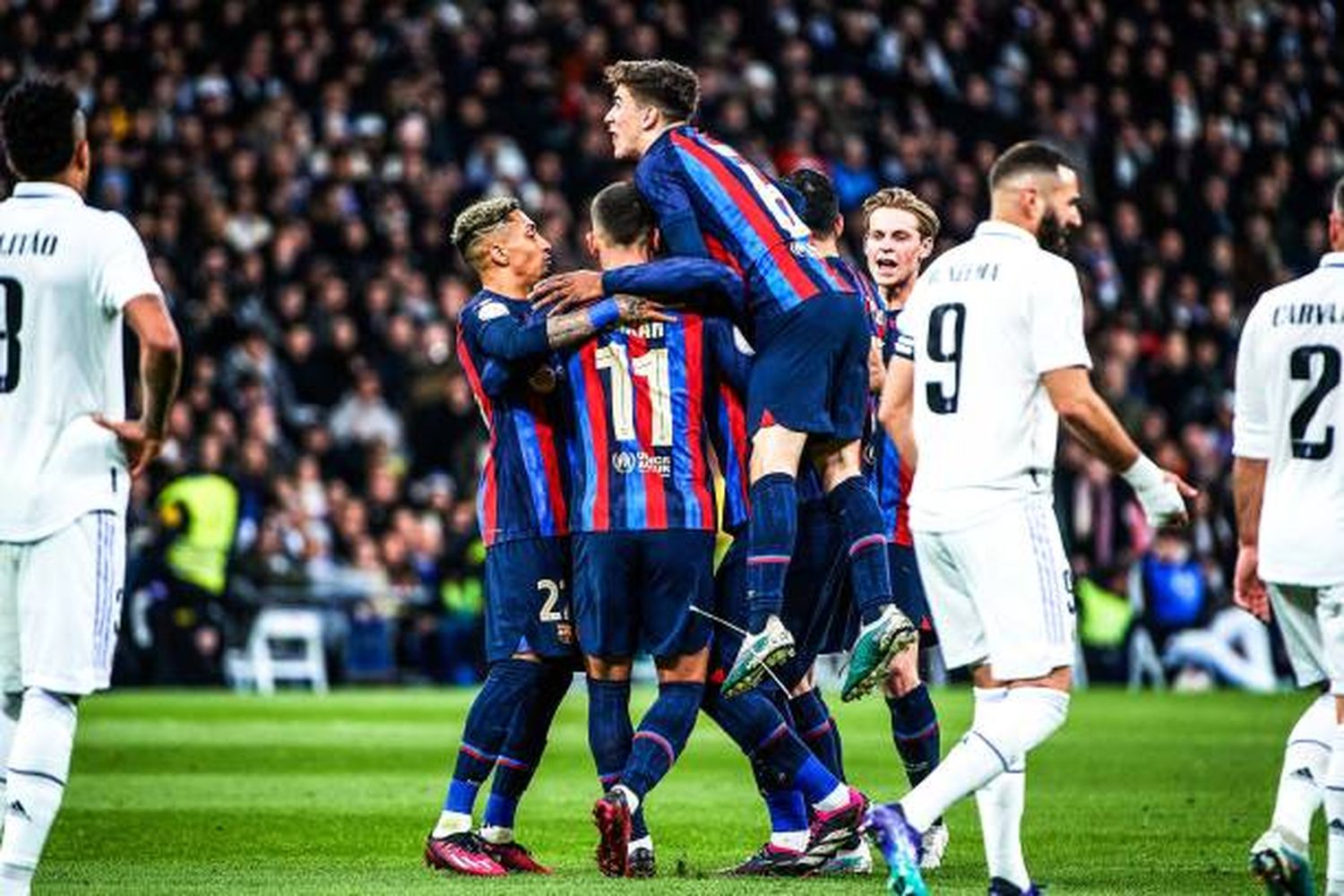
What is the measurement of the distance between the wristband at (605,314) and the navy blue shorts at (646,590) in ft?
2.44

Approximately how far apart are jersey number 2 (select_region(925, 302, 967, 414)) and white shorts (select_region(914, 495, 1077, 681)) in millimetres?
383

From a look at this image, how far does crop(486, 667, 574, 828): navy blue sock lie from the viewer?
9375 mm

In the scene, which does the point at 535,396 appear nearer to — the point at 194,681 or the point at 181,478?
the point at 181,478

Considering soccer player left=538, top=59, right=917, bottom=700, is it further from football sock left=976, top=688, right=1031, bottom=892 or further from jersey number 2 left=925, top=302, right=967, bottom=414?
jersey number 2 left=925, top=302, right=967, bottom=414

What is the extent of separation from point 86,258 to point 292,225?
55.7 feet

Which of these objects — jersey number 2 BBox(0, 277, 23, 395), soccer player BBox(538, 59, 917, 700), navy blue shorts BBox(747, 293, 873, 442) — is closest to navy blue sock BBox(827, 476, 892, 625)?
soccer player BBox(538, 59, 917, 700)

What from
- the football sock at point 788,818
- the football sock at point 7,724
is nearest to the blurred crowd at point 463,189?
the football sock at point 788,818

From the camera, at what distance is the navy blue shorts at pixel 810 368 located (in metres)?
8.88

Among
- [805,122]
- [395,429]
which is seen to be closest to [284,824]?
[395,429]

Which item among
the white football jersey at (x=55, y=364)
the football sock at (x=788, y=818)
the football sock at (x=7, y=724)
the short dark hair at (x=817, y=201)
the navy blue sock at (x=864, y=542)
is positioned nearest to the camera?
the white football jersey at (x=55, y=364)

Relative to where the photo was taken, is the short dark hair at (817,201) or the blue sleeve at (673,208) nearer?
the blue sleeve at (673,208)

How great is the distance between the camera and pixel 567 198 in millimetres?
26156

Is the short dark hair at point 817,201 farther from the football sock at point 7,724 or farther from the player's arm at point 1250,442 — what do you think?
the football sock at point 7,724

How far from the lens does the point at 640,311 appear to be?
8844 mm
